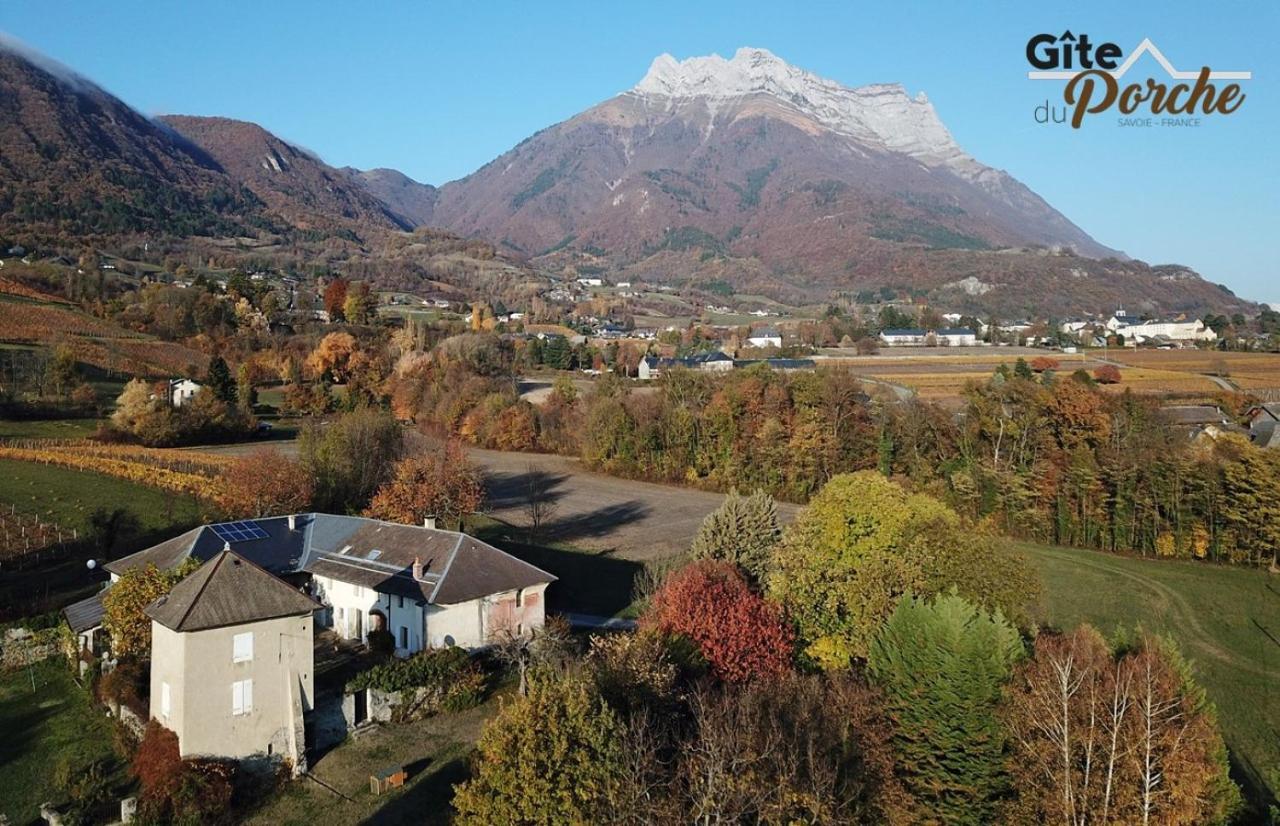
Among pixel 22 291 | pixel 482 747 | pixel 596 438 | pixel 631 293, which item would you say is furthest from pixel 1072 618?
pixel 631 293

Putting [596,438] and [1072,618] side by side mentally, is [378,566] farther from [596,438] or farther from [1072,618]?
[596,438]

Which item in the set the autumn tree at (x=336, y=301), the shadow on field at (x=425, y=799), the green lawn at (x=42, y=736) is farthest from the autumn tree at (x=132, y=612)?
the autumn tree at (x=336, y=301)

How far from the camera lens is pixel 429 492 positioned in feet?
114

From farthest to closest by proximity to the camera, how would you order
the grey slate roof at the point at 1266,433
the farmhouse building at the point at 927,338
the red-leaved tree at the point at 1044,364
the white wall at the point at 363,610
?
1. the farmhouse building at the point at 927,338
2. the red-leaved tree at the point at 1044,364
3. the grey slate roof at the point at 1266,433
4. the white wall at the point at 363,610

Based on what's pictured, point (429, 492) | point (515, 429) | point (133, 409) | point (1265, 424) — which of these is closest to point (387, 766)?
point (429, 492)

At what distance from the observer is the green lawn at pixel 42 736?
627 inches

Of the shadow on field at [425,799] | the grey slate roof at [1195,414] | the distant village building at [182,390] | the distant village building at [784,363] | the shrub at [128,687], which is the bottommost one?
the shadow on field at [425,799]

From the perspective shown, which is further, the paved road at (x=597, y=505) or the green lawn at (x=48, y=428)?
the green lawn at (x=48, y=428)

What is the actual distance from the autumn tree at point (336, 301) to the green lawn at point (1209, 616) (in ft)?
256

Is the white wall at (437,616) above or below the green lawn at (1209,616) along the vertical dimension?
above

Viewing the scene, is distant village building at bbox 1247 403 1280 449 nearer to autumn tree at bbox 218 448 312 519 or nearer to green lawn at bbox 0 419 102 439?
autumn tree at bbox 218 448 312 519

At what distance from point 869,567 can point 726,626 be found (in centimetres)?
448

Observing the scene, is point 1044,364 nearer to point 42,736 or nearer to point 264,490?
point 264,490

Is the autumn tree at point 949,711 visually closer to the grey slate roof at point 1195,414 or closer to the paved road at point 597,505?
the paved road at point 597,505
